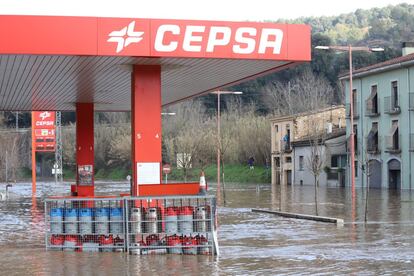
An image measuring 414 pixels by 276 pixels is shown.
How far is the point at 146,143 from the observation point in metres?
19.2

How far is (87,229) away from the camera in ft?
51.6

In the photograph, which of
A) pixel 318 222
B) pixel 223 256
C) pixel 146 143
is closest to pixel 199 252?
pixel 223 256

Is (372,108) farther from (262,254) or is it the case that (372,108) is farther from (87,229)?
(87,229)

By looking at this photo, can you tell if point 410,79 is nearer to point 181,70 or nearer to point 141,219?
point 181,70

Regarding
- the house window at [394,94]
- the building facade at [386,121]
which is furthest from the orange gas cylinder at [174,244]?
the house window at [394,94]

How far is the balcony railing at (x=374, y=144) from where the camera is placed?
57.0 m

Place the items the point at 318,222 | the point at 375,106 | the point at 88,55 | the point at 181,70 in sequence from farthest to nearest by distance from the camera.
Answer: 1. the point at 375,106
2. the point at 318,222
3. the point at 181,70
4. the point at 88,55

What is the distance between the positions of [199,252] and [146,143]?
4.75 m

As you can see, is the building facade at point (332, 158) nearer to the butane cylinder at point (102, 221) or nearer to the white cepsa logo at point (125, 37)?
the white cepsa logo at point (125, 37)

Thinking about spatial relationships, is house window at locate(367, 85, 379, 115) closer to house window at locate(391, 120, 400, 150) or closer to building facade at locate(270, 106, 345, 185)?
house window at locate(391, 120, 400, 150)

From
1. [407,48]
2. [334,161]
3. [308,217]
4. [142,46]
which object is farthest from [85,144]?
[407,48]

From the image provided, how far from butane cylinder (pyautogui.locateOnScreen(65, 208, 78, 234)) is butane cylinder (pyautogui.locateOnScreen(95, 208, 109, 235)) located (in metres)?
0.44

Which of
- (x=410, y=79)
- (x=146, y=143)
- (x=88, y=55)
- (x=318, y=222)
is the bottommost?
(x=318, y=222)

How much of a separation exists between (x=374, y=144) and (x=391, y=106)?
366 cm
